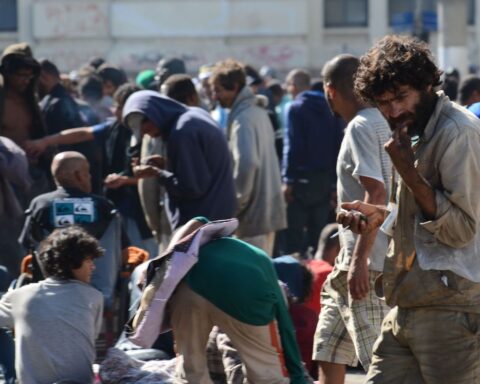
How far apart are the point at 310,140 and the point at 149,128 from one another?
9.77ft

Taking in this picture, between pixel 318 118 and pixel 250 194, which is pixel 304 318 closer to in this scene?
pixel 250 194

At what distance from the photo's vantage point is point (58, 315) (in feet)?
21.5

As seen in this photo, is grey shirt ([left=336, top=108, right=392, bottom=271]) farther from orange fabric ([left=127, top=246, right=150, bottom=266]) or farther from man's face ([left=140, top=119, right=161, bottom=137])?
orange fabric ([left=127, top=246, right=150, bottom=266])

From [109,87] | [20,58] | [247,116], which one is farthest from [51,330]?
[109,87]

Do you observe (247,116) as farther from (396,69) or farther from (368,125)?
(396,69)

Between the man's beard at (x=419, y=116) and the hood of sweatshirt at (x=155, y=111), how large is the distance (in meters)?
3.32

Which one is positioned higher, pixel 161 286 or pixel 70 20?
pixel 70 20

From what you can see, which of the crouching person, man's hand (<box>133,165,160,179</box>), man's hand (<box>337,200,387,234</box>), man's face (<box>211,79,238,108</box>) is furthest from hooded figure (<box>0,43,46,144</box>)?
man's hand (<box>337,200,387,234</box>)

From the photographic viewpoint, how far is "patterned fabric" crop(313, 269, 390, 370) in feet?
18.7

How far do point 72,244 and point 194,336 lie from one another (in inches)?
36.4

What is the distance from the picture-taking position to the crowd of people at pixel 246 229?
4.46 m

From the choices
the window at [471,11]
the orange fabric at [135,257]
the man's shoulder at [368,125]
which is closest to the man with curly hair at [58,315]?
the orange fabric at [135,257]

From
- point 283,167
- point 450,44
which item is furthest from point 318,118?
point 450,44

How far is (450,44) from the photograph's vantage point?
20.9 meters
